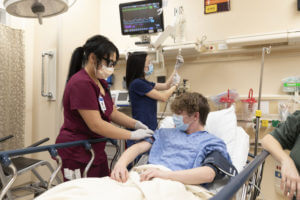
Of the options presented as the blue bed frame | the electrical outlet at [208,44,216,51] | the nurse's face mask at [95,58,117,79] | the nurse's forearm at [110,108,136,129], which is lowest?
the blue bed frame

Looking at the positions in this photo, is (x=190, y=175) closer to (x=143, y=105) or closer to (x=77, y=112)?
(x=77, y=112)

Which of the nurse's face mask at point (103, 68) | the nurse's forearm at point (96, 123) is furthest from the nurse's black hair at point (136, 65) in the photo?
the nurse's forearm at point (96, 123)

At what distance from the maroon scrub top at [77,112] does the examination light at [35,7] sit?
0.84m

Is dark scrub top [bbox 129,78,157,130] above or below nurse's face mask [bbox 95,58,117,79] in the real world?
below

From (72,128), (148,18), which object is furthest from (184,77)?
(72,128)

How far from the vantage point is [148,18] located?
8.75 feet

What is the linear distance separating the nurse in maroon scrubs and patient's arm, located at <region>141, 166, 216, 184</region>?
1.33 feet

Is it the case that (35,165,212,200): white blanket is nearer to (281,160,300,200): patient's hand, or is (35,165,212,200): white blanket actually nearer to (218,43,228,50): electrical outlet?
(281,160,300,200): patient's hand

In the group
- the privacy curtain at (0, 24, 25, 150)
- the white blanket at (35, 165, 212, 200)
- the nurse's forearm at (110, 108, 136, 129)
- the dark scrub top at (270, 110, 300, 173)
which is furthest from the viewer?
the privacy curtain at (0, 24, 25, 150)

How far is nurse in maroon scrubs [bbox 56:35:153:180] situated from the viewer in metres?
1.45

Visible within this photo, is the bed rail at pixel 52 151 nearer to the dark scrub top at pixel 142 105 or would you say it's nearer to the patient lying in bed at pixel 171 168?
the patient lying in bed at pixel 171 168

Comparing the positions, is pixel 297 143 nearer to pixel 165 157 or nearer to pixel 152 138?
pixel 165 157

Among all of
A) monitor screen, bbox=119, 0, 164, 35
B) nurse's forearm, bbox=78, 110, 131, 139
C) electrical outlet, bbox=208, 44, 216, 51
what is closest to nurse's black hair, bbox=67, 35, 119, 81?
nurse's forearm, bbox=78, 110, 131, 139

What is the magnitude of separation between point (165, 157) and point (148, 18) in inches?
69.1
